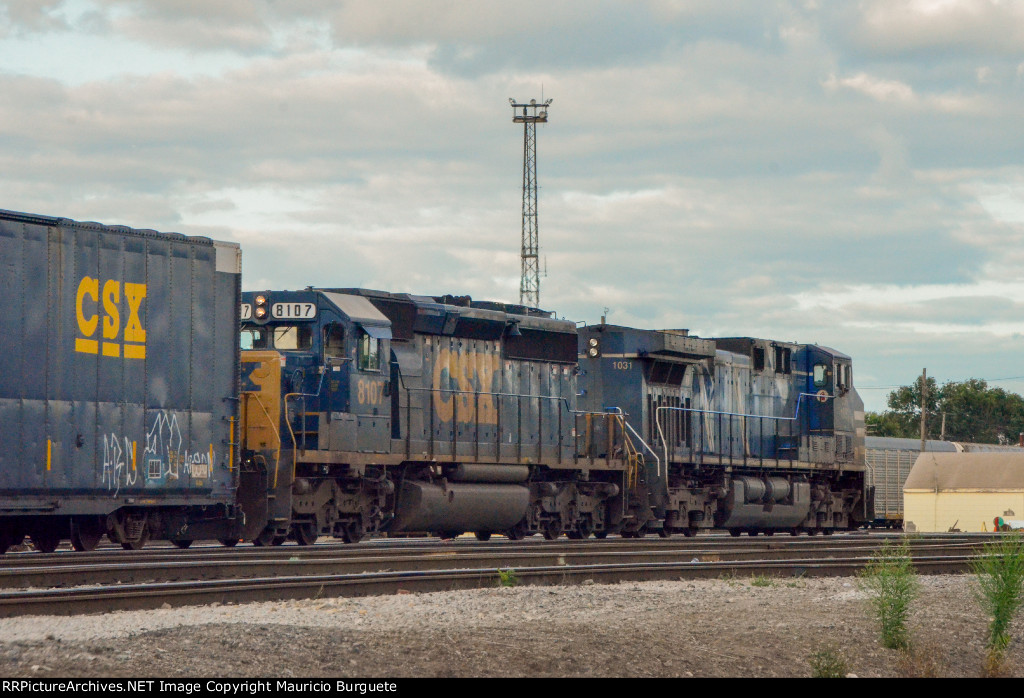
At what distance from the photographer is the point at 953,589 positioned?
14.4 m

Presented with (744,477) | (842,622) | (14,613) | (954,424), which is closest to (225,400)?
(14,613)

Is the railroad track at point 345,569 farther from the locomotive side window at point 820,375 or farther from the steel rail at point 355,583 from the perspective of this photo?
the locomotive side window at point 820,375

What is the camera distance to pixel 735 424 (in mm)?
27016

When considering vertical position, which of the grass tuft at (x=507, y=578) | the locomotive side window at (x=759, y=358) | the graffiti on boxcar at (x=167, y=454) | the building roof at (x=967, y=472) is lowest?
the grass tuft at (x=507, y=578)

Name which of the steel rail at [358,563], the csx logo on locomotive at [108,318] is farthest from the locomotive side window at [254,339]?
the steel rail at [358,563]

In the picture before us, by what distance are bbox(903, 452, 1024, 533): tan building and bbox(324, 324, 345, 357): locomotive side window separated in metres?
19.9

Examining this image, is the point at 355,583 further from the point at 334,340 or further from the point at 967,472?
the point at 967,472

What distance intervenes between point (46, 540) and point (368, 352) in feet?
17.6

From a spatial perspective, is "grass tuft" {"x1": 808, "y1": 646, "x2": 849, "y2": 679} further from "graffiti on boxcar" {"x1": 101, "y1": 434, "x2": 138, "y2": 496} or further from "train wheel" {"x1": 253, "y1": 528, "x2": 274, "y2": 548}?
"train wheel" {"x1": 253, "y1": 528, "x2": 274, "y2": 548}

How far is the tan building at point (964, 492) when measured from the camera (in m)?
34.6

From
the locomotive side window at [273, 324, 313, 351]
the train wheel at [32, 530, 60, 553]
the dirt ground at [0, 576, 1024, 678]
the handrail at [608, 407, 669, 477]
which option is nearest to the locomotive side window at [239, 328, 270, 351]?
the locomotive side window at [273, 324, 313, 351]

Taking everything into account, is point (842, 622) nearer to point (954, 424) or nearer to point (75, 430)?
point (75, 430)

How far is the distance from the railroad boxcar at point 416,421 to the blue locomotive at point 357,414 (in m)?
0.04

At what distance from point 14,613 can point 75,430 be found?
575 centimetres
